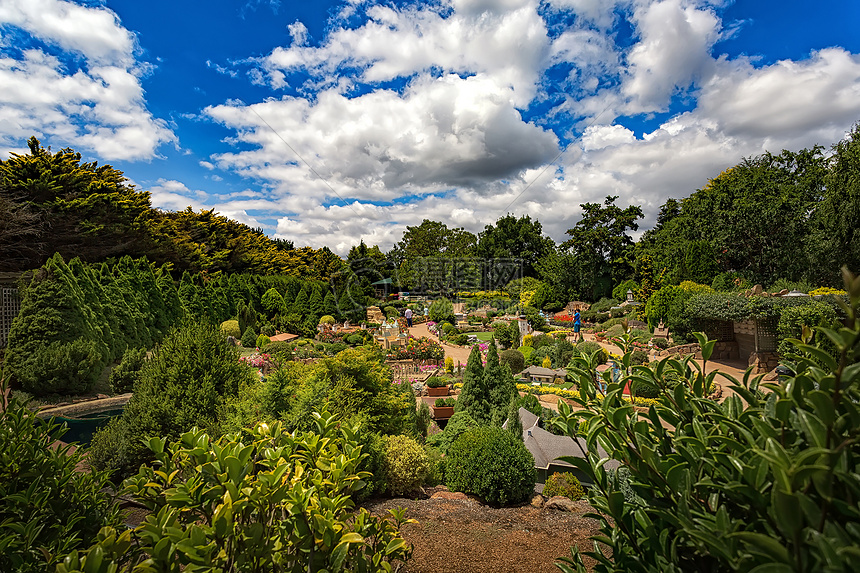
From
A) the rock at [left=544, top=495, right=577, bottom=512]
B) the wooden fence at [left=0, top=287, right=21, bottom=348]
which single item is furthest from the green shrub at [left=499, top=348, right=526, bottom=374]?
the wooden fence at [left=0, top=287, right=21, bottom=348]

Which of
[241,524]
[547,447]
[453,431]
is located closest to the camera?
[241,524]

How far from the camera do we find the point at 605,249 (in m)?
35.7

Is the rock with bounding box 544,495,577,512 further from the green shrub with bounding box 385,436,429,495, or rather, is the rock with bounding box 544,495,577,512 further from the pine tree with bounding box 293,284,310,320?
the pine tree with bounding box 293,284,310,320

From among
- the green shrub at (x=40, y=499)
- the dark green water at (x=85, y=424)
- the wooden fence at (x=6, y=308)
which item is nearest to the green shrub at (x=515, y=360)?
the dark green water at (x=85, y=424)

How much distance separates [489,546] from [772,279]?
23.5 metres

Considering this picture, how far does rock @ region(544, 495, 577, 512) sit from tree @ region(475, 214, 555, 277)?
4431 cm

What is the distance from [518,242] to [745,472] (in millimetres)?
50186

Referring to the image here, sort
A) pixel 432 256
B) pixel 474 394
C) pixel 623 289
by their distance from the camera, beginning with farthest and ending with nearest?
pixel 432 256 < pixel 623 289 < pixel 474 394

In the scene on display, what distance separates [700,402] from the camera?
124 centimetres

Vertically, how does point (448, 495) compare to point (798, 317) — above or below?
below

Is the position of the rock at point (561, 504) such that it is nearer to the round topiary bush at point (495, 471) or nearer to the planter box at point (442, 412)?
the round topiary bush at point (495, 471)

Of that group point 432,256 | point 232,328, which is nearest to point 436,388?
point 232,328

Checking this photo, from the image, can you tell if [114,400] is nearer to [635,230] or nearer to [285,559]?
[285,559]

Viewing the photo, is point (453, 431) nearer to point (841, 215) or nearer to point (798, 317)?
point (798, 317)
